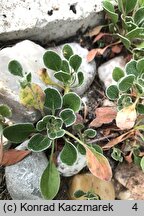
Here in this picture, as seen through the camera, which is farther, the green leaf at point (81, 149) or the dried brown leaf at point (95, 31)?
the dried brown leaf at point (95, 31)

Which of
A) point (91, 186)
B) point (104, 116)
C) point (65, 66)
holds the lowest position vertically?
point (91, 186)

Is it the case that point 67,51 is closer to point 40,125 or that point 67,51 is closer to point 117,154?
point 40,125

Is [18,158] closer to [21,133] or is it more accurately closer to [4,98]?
[21,133]

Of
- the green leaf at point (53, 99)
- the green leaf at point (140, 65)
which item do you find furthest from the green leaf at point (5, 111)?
the green leaf at point (140, 65)

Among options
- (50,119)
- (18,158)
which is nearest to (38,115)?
(50,119)

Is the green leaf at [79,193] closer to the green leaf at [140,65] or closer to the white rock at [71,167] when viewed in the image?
the white rock at [71,167]

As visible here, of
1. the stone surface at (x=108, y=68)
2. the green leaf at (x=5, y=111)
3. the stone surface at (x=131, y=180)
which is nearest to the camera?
the green leaf at (x=5, y=111)

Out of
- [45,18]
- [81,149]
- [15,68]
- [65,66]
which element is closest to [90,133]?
[81,149]
